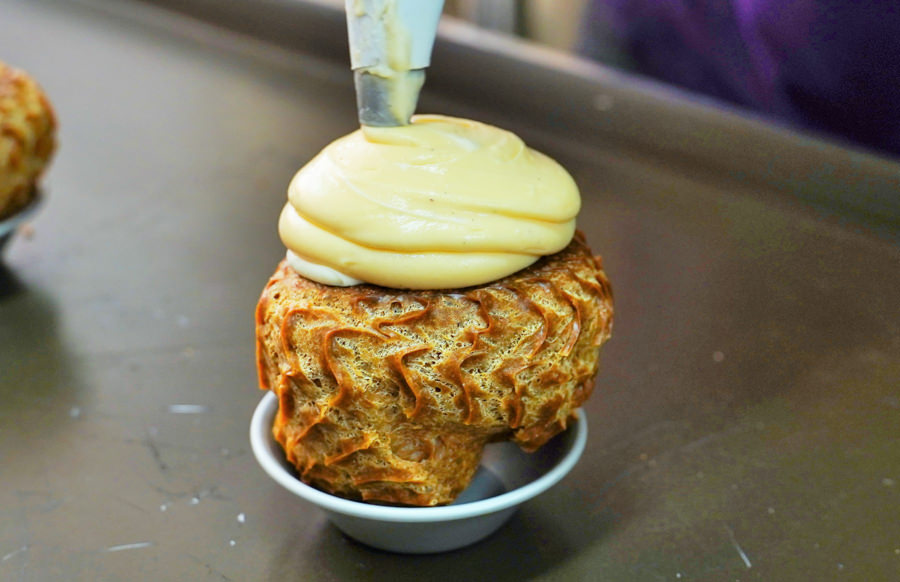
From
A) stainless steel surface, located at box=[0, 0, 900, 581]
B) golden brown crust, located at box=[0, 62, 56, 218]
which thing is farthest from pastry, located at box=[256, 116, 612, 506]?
golden brown crust, located at box=[0, 62, 56, 218]

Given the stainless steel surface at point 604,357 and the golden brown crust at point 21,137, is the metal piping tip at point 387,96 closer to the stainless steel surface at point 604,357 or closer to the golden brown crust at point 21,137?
the stainless steel surface at point 604,357

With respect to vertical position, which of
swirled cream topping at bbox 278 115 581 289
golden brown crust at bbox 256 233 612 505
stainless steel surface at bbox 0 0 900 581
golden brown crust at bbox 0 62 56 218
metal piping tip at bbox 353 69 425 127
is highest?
metal piping tip at bbox 353 69 425 127

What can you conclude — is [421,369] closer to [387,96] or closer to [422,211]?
[422,211]

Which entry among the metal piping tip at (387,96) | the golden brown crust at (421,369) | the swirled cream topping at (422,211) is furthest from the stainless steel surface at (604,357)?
the metal piping tip at (387,96)

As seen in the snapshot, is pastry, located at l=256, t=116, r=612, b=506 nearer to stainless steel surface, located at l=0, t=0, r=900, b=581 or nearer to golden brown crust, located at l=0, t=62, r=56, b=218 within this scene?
stainless steel surface, located at l=0, t=0, r=900, b=581

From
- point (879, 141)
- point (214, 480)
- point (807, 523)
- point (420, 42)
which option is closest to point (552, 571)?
point (807, 523)

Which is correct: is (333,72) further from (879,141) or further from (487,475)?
(487,475)

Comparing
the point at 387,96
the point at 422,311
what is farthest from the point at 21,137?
the point at 422,311

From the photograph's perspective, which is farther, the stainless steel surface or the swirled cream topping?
the stainless steel surface
